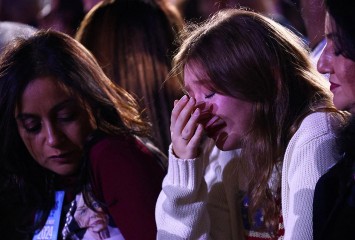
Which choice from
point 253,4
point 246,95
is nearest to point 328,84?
point 246,95

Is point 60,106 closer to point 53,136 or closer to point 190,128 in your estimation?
point 53,136

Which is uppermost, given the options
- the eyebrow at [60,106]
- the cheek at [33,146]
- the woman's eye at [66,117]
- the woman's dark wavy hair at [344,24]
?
the woman's dark wavy hair at [344,24]

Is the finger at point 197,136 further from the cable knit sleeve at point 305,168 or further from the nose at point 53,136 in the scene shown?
the nose at point 53,136

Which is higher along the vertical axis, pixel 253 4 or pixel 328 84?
pixel 328 84

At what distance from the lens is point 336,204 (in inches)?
68.5

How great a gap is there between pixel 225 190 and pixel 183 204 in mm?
222

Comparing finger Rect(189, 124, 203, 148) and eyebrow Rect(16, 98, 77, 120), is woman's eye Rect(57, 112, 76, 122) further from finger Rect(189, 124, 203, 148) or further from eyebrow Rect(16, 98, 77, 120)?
finger Rect(189, 124, 203, 148)

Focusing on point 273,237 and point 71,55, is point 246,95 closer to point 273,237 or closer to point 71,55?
point 273,237

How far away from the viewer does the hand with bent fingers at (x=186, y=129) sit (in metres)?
2.25

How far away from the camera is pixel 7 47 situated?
276 cm

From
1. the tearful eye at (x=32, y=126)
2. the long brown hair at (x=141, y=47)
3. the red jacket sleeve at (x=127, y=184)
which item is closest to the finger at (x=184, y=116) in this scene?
the red jacket sleeve at (x=127, y=184)

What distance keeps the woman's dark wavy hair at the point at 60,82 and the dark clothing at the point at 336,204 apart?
980 mm

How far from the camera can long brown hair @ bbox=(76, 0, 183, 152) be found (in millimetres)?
3094

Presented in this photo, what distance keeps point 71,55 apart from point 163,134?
2.12ft
